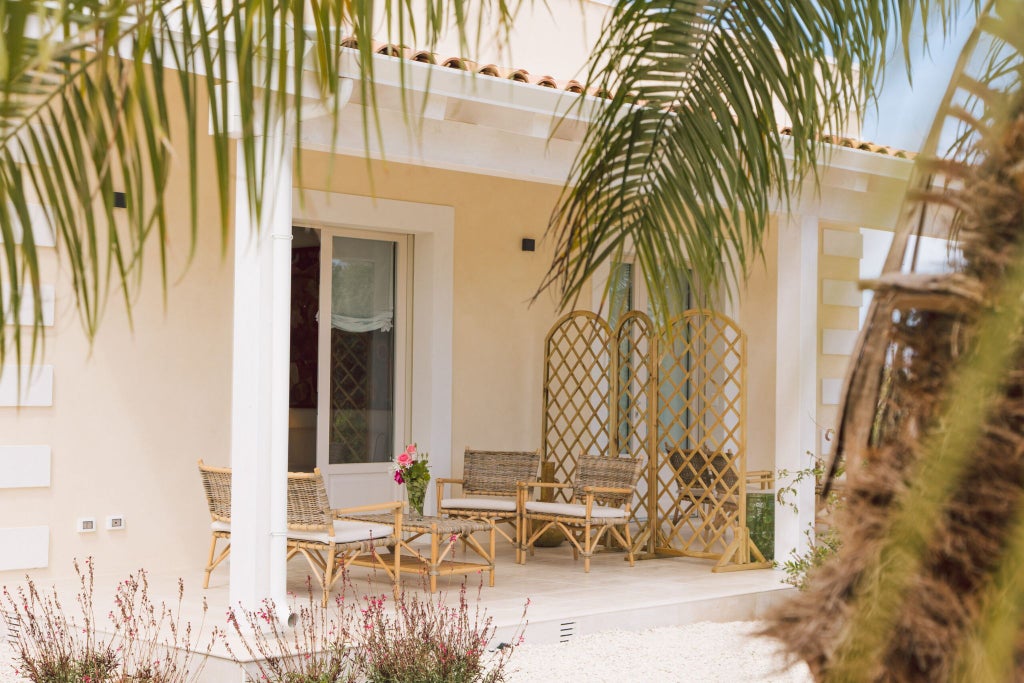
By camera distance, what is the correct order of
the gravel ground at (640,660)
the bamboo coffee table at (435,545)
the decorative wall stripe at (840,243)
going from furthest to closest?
the decorative wall stripe at (840,243) < the bamboo coffee table at (435,545) < the gravel ground at (640,660)

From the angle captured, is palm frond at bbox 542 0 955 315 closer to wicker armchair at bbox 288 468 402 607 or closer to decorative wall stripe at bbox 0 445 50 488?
wicker armchair at bbox 288 468 402 607

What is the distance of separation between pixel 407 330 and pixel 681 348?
221 cm

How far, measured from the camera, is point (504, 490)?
7941mm

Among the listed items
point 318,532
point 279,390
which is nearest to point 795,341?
point 318,532

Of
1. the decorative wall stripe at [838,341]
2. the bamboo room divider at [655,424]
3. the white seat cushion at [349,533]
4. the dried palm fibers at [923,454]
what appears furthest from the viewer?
the decorative wall stripe at [838,341]

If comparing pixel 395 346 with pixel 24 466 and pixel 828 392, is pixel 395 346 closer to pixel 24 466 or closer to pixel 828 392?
pixel 24 466

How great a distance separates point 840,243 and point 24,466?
252 inches

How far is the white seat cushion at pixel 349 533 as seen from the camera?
5938 mm

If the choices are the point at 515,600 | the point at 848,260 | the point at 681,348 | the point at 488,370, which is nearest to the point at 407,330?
the point at 488,370

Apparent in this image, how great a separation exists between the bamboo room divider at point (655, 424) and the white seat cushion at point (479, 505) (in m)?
0.94

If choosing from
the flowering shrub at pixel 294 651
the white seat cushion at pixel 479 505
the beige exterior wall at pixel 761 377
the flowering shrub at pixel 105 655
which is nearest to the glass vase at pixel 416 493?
the white seat cushion at pixel 479 505

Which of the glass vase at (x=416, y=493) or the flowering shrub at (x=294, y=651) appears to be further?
the glass vase at (x=416, y=493)

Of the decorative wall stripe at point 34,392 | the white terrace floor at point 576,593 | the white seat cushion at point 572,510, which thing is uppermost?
the decorative wall stripe at point 34,392

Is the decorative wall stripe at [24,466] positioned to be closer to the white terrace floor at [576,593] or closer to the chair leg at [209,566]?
the white terrace floor at [576,593]
